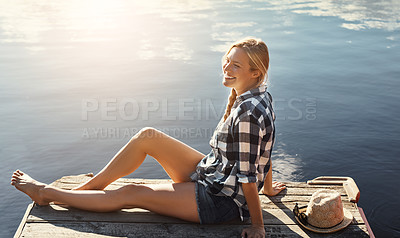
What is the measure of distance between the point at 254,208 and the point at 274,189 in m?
0.76

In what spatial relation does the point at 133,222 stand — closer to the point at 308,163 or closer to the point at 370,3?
the point at 308,163

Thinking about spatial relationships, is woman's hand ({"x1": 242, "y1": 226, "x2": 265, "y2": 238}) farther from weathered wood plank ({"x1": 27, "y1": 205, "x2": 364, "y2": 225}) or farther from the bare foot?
the bare foot

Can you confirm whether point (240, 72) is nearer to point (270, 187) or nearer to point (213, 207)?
point (213, 207)

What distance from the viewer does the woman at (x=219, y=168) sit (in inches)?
107

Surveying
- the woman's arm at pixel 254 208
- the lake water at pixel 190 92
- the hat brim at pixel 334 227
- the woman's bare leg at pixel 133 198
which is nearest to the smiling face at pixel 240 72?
the woman's arm at pixel 254 208

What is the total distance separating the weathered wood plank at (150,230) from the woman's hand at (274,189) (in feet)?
1.42

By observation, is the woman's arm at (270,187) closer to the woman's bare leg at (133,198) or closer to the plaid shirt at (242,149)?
the plaid shirt at (242,149)

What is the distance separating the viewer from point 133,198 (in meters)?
3.04

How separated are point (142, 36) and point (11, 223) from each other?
658 cm

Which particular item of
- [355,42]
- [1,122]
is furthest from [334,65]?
[1,122]

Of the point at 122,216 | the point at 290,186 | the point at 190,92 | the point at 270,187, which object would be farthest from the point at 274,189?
the point at 190,92

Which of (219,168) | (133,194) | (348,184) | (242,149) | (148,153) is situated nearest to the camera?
(242,149)

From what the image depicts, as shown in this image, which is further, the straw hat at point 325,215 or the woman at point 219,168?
the straw hat at point 325,215

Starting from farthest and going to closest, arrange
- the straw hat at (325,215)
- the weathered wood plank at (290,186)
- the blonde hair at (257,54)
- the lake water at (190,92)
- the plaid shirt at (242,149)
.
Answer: the lake water at (190,92) < the weathered wood plank at (290,186) < the straw hat at (325,215) < the blonde hair at (257,54) < the plaid shirt at (242,149)
